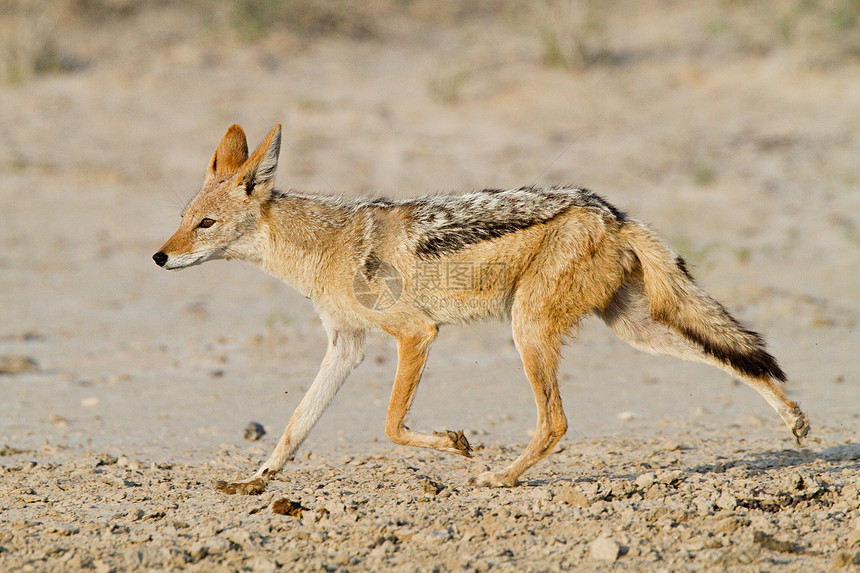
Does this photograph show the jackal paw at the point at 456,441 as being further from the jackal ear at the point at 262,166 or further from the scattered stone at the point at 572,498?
the jackal ear at the point at 262,166

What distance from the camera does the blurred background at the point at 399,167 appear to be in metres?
7.46

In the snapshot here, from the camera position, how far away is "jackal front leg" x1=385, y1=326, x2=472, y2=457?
5.19 metres

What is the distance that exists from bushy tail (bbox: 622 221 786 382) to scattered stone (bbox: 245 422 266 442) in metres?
2.64

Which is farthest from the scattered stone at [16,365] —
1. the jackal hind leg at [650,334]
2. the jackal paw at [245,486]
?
the jackal hind leg at [650,334]

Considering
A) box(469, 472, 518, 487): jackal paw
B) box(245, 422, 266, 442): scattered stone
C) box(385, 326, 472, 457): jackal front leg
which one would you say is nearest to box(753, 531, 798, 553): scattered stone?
box(469, 472, 518, 487): jackal paw

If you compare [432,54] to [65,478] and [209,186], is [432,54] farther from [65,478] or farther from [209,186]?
[65,478]

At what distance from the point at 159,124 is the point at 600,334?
749 cm

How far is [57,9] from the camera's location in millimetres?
15703

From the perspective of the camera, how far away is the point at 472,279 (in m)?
5.33

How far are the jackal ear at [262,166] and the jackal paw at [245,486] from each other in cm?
163

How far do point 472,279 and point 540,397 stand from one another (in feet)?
2.37

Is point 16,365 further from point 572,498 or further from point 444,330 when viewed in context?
point 572,498

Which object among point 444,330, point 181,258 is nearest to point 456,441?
point 181,258

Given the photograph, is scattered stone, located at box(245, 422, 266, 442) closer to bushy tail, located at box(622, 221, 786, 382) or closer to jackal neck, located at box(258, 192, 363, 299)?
jackal neck, located at box(258, 192, 363, 299)
